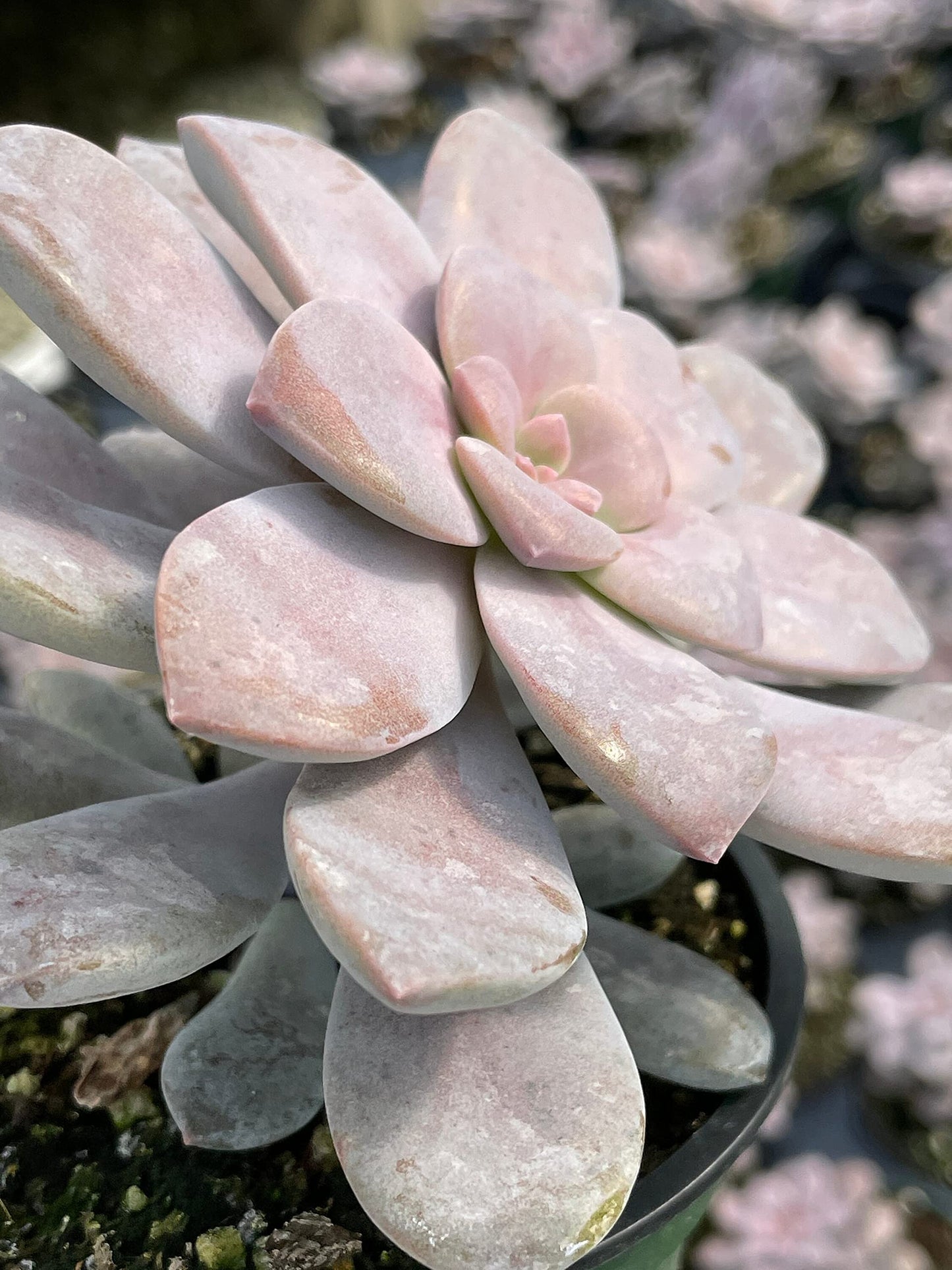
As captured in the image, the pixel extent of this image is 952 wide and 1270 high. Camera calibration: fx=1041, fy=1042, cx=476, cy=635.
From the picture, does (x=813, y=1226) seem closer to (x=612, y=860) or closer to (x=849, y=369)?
(x=612, y=860)

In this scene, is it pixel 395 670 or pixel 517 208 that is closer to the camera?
pixel 395 670

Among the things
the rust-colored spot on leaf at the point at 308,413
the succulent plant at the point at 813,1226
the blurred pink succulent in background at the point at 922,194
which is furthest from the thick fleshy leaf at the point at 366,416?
the blurred pink succulent in background at the point at 922,194

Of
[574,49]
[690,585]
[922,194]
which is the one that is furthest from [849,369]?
[690,585]

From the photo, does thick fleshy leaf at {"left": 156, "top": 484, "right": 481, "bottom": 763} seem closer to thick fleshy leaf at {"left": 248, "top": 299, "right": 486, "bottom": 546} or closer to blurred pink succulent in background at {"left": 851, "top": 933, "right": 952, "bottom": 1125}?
thick fleshy leaf at {"left": 248, "top": 299, "right": 486, "bottom": 546}

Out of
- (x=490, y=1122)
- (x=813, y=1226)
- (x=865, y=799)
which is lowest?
(x=813, y=1226)

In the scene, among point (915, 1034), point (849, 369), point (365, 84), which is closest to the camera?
point (915, 1034)

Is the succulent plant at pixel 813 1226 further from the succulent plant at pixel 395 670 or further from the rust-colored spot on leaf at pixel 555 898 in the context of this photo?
the rust-colored spot on leaf at pixel 555 898
